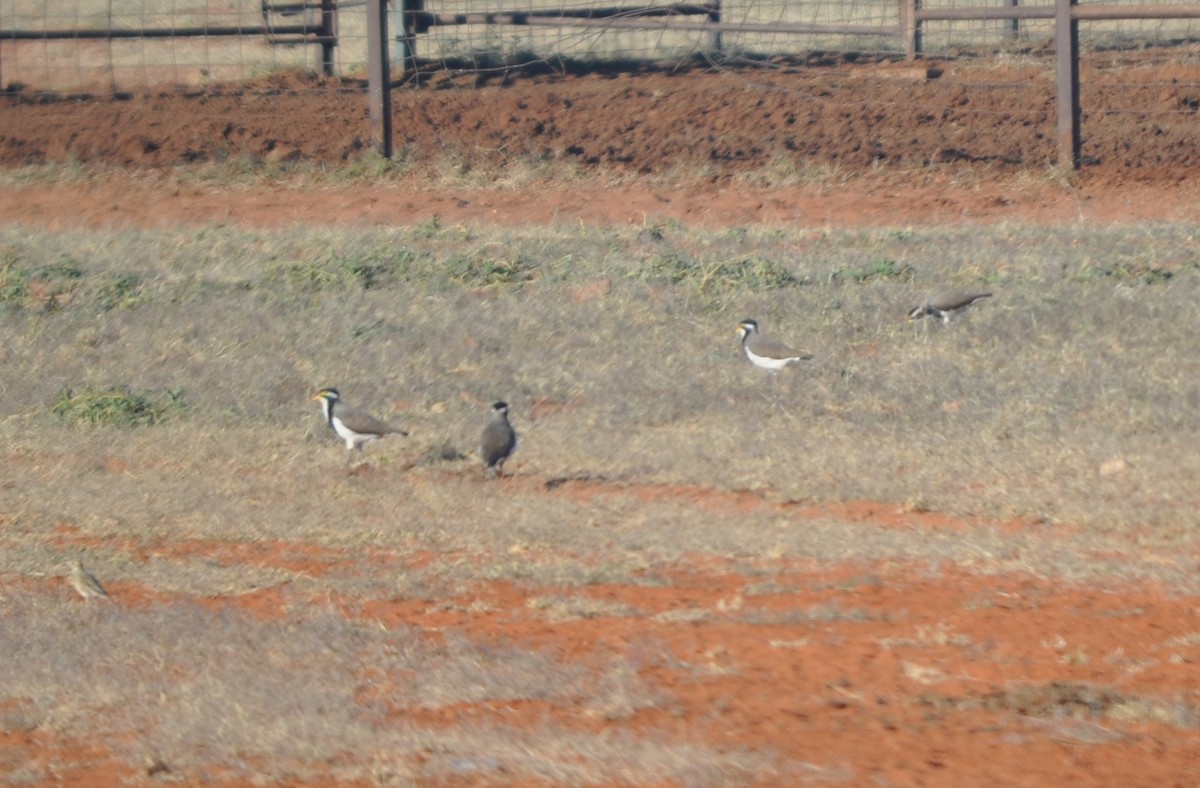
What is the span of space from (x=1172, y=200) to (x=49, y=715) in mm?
12594

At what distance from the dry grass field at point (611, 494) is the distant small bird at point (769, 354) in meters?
0.22

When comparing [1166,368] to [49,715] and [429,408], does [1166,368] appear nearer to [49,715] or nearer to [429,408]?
[429,408]

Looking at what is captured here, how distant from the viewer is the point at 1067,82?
15258 millimetres

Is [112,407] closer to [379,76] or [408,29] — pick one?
[379,76]

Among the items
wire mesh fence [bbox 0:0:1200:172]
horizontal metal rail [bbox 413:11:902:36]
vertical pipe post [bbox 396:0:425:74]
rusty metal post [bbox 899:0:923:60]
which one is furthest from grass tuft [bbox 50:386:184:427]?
rusty metal post [bbox 899:0:923:60]

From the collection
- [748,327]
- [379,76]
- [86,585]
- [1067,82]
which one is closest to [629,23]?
[379,76]

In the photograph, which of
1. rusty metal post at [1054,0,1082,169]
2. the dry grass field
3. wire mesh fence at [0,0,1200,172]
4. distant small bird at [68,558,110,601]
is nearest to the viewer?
the dry grass field

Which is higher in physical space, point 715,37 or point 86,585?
point 715,37

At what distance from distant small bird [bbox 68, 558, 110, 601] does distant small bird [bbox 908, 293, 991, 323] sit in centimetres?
607

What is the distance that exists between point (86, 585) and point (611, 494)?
9.02 ft

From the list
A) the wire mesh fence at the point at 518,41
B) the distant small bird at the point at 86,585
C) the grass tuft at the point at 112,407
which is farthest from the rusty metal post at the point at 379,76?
the distant small bird at the point at 86,585

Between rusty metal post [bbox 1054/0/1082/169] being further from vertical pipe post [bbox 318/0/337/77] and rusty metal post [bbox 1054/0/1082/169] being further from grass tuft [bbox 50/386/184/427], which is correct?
grass tuft [bbox 50/386/184/427]

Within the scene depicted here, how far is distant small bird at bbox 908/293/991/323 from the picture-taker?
1073cm

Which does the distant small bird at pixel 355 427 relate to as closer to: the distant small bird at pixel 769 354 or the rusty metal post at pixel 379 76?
the distant small bird at pixel 769 354
